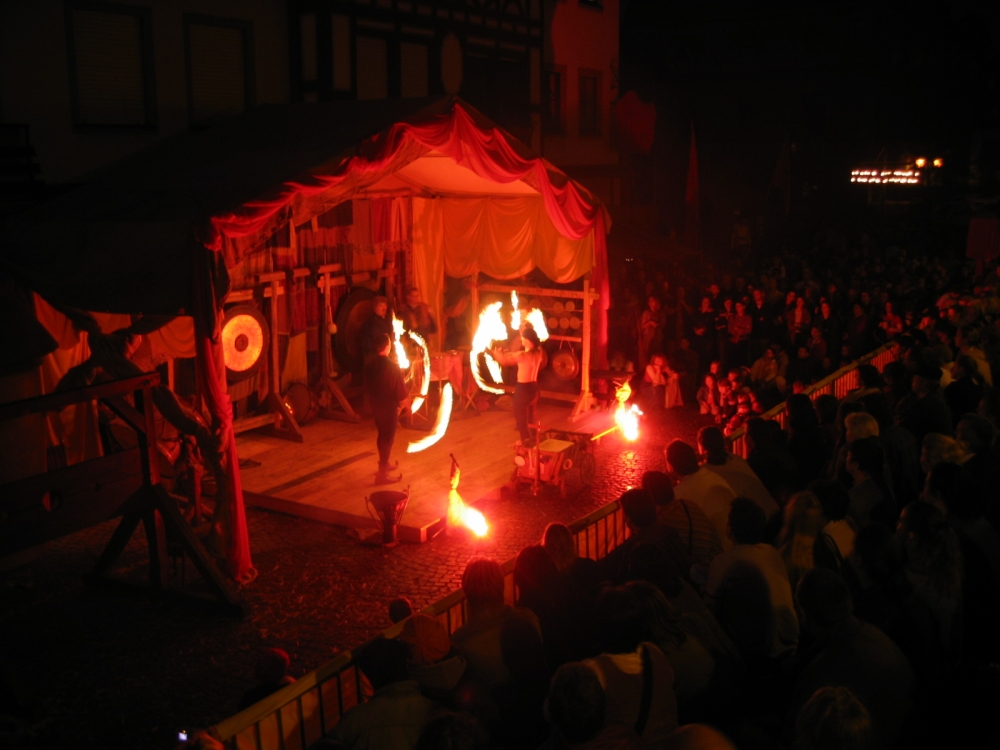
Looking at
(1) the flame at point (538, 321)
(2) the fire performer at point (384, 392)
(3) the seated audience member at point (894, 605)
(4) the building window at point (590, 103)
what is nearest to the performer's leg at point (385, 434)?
(2) the fire performer at point (384, 392)

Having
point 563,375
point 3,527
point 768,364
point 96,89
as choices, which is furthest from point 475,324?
point 3,527

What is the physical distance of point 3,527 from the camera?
7113 mm

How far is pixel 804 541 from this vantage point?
552 centimetres

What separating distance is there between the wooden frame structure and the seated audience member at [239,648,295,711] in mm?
3225

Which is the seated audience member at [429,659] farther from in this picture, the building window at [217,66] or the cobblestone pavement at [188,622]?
the building window at [217,66]

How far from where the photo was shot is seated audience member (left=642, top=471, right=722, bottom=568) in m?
5.90

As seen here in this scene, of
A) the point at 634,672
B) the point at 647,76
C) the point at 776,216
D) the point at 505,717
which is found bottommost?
the point at 505,717

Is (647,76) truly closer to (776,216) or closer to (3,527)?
(776,216)

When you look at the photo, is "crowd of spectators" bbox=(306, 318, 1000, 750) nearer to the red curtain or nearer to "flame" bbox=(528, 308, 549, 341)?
the red curtain

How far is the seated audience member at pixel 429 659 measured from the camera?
4.38 m

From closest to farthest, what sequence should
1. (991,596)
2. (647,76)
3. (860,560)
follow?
1. (860,560)
2. (991,596)
3. (647,76)

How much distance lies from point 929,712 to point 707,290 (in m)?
12.5

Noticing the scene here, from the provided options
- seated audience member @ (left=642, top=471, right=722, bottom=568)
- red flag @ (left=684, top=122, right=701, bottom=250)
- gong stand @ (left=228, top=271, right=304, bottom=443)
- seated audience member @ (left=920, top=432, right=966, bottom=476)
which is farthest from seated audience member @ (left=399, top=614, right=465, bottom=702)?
red flag @ (left=684, top=122, right=701, bottom=250)

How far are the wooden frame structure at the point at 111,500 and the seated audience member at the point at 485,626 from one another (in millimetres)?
3925
